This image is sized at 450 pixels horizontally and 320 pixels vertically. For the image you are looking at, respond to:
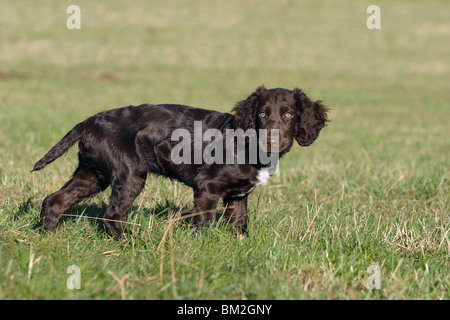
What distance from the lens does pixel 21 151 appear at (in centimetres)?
866

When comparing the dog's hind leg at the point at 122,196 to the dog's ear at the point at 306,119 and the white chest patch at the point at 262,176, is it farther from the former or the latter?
the dog's ear at the point at 306,119

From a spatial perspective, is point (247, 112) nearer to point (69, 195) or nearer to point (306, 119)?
point (306, 119)

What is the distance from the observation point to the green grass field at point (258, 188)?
3.37 metres

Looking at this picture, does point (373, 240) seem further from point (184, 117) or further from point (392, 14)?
point (392, 14)

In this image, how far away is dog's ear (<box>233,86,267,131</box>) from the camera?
4.52m

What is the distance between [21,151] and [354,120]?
36.3 feet

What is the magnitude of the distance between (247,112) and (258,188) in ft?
7.36

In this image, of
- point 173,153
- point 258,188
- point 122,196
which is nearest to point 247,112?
point 173,153

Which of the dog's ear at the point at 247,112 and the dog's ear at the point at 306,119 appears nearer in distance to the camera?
the dog's ear at the point at 247,112

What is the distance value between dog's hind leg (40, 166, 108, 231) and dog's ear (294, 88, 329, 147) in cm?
183

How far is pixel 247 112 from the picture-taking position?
456 cm

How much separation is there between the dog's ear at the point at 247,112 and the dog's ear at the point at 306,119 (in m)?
0.35

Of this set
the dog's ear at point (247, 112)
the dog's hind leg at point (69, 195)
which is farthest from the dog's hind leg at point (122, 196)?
the dog's ear at point (247, 112)
